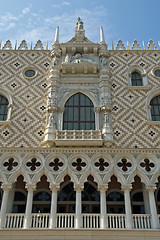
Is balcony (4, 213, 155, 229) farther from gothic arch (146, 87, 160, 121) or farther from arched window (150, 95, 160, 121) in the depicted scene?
gothic arch (146, 87, 160, 121)

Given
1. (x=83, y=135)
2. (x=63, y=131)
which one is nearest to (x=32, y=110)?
(x=63, y=131)

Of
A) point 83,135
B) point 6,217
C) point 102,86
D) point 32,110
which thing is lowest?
point 6,217

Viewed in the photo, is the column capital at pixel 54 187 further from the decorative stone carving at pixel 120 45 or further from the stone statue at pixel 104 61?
the decorative stone carving at pixel 120 45

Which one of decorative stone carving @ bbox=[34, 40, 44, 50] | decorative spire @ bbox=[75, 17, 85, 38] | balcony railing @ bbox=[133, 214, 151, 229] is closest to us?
balcony railing @ bbox=[133, 214, 151, 229]

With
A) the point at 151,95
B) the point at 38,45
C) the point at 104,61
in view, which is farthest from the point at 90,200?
the point at 38,45

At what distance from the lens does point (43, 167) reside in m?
11.0

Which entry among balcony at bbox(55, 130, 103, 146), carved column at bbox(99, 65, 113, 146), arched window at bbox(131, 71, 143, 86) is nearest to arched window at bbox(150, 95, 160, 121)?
arched window at bbox(131, 71, 143, 86)

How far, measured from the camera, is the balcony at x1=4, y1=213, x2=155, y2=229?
389 inches

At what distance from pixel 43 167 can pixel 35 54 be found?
634 cm

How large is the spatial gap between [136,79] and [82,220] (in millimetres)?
7231

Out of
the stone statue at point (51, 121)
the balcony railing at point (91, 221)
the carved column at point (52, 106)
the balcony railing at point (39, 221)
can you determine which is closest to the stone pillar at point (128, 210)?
the balcony railing at point (91, 221)

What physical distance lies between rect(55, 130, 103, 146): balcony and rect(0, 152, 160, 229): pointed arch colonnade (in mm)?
489

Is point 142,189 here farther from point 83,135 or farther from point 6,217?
point 6,217

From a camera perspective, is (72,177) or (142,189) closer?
(72,177)
